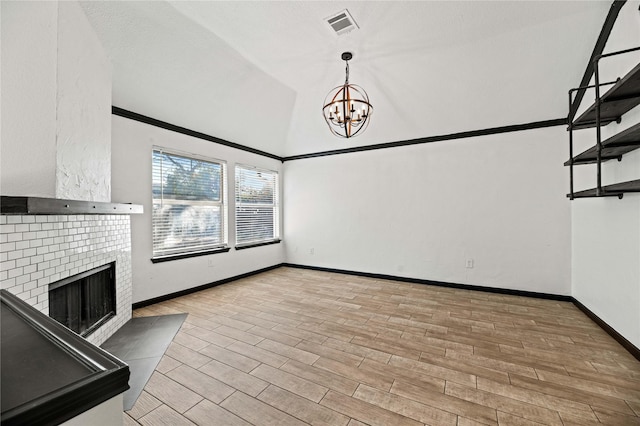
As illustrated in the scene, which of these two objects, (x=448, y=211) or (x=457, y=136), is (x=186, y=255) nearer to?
(x=448, y=211)

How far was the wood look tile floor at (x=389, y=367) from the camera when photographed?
66.4 inches

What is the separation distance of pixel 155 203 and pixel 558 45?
5370 millimetres

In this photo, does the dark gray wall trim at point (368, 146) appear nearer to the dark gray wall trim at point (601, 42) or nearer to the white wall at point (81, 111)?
the dark gray wall trim at point (601, 42)

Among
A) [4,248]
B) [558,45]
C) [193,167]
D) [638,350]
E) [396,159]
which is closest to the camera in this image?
[4,248]

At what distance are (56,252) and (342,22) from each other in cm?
335

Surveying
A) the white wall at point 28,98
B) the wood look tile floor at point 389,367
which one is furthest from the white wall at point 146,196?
the white wall at point 28,98

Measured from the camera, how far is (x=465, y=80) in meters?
3.66

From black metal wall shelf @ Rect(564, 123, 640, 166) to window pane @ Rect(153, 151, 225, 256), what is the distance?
15.4 feet

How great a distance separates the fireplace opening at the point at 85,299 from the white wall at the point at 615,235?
4762 mm

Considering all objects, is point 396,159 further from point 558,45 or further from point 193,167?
point 193,167

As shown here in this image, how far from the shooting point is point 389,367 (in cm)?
217

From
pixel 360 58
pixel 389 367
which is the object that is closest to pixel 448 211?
pixel 360 58

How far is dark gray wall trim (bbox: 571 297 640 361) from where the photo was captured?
2.28 m

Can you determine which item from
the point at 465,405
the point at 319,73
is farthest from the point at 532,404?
the point at 319,73
